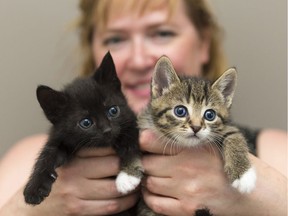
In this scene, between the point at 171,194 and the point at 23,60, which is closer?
the point at 171,194

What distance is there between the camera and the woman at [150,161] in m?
1.35

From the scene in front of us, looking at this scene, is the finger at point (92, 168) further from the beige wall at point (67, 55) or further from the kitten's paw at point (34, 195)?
the beige wall at point (67, 55)

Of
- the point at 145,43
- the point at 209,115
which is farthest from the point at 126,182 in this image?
the point at 145,43

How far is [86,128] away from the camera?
1262mm

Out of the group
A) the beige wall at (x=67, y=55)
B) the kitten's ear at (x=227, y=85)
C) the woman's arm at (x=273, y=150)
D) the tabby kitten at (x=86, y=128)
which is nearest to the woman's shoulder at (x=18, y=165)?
the beige wall at (x=67, y=55)

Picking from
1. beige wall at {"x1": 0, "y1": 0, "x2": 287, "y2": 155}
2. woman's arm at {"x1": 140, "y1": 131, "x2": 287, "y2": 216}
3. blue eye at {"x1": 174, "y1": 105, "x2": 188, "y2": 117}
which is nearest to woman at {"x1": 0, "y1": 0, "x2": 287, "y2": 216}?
woman's arm at {"x1": 140, "y1": 131, "x2": 287, "y2": 216}

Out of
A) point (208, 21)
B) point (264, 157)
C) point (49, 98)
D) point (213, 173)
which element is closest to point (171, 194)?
point (213, 173)

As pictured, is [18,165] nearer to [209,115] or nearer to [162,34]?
[162,34]

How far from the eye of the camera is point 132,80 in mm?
2014

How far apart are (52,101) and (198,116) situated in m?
0.49

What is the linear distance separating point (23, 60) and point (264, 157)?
1.60 m

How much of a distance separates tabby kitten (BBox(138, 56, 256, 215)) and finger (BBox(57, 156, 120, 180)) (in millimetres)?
188

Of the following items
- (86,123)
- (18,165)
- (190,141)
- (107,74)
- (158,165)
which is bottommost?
(18,165)

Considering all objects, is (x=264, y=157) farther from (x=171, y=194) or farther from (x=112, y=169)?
(x=112, y=169)
